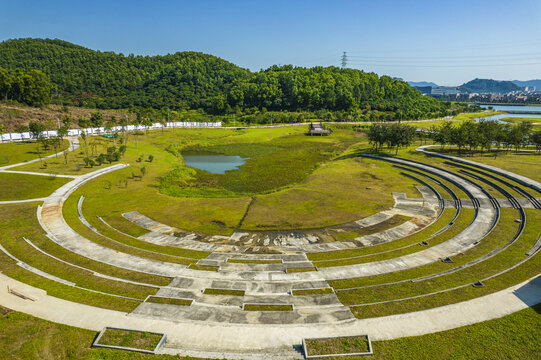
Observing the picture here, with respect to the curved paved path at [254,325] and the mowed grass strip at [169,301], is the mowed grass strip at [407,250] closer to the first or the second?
the curved paved path at [254,325]

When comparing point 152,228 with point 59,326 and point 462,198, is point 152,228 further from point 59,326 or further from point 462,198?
point 462,198

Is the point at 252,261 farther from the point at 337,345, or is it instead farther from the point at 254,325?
the point at 337,345

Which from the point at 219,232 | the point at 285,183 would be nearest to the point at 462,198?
the point at 285,183

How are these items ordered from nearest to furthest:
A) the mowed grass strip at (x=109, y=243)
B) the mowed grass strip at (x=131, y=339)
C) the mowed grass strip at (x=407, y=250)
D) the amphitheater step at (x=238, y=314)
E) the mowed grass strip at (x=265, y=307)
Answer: the mowed grass strip at (x=131, y=339), the amphitheater step at (x=238, y=314), the mowed grass strip at (x=265, y=307), the mowed grass strip at (x=407, y=250), the mowed grass strip at (x=109, y=243)

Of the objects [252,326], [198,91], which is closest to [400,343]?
[252,326]

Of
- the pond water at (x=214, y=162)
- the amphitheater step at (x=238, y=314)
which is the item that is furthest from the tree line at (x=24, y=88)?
the amphitheater step at (x=238, y=314)

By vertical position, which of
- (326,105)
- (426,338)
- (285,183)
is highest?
(326,105)
